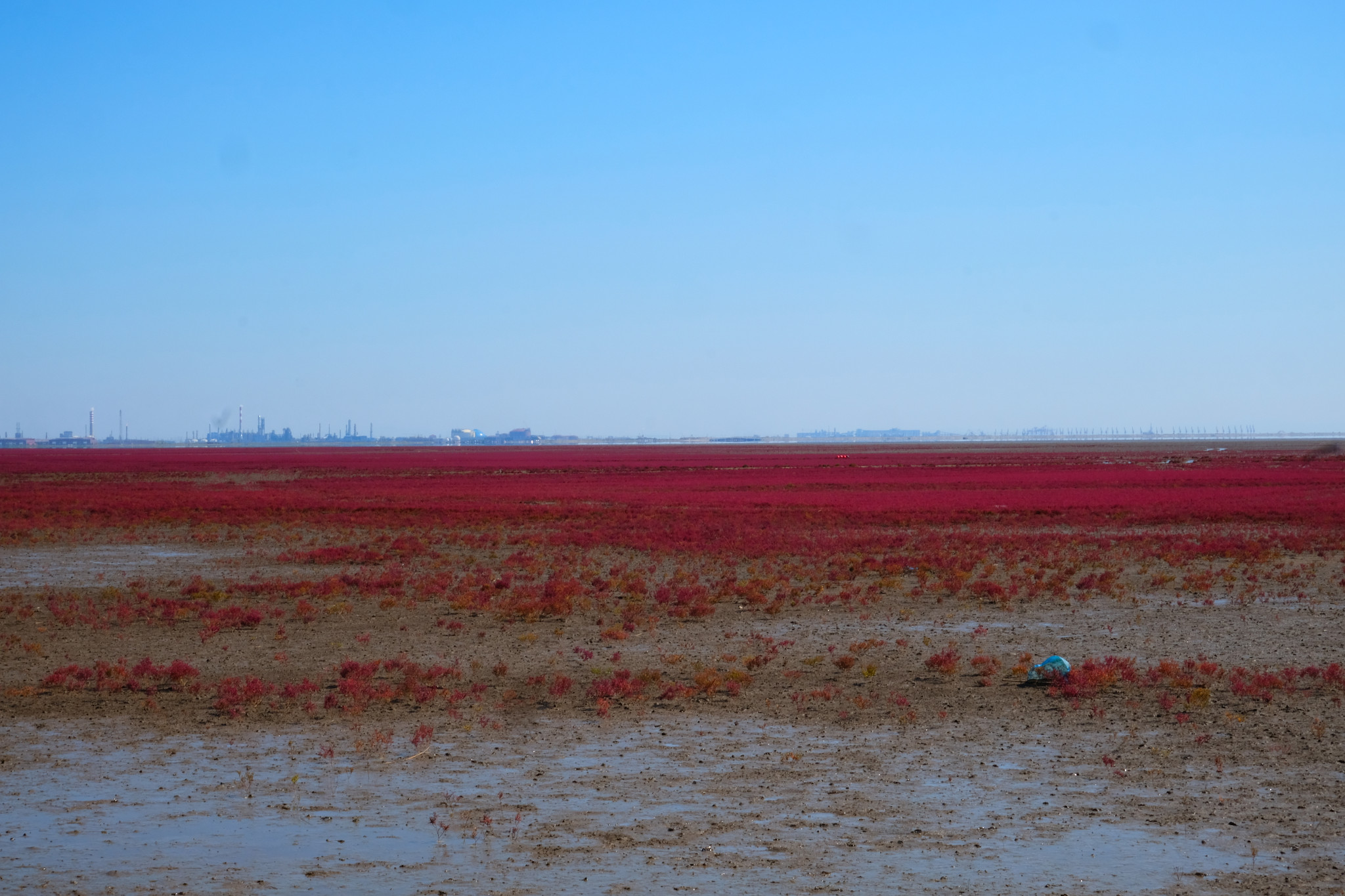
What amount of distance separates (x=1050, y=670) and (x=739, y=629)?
234 inches

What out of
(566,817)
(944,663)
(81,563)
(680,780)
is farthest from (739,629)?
(81,563)

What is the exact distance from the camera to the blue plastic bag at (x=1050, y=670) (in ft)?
47.6

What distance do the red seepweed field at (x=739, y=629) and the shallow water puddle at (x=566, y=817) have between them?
0.30 meters

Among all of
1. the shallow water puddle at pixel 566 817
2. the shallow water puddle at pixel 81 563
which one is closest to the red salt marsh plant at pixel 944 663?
the shallow water puddle at pixel 566 817

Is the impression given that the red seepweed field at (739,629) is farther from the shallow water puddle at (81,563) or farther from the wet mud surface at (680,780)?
the shallow water puddle at (81,563)

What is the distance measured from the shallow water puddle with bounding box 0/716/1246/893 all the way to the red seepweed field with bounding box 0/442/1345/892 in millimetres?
300

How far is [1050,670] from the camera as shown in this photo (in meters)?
14.6

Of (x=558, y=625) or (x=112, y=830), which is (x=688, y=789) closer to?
(x=112, y=830)

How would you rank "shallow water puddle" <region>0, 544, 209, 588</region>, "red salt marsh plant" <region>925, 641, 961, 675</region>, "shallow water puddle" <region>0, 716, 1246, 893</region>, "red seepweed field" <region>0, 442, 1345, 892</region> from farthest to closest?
"shallow water puddle" <region>0, 544, 209, 588</region>, "red salt marsh plant" <region>925, 641, 961, 675</region>, "red seepweed field" <region>0, 442, 1345, 892</region>, "shallow water puddle" <region>0, 716, 1246, 893</region>

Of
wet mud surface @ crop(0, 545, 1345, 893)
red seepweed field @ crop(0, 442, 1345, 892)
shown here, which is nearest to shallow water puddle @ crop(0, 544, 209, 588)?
red seepweed field @ crop(0, 442, 1345, 892)

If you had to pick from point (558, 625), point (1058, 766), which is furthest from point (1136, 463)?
point (1058, 766)

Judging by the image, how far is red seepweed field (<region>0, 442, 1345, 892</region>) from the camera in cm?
1218

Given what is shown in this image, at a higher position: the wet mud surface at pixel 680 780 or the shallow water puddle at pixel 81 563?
the shallow water puddle at pixel 81 563

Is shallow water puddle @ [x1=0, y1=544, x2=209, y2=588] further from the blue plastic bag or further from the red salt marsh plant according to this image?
the blue plastic bag
